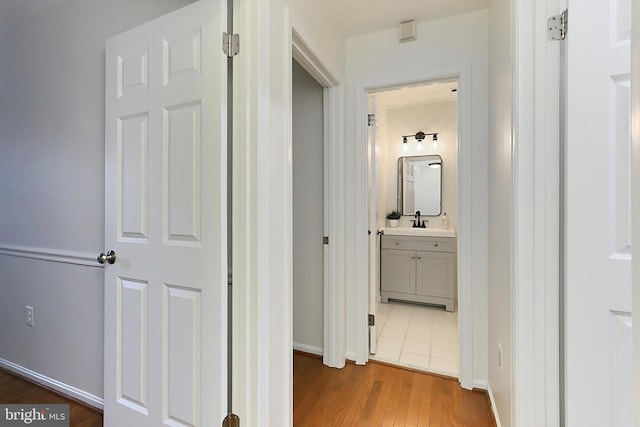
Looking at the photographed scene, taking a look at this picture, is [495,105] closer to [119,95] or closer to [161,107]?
[161,107]

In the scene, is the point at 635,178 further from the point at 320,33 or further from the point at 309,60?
the point at 320,33

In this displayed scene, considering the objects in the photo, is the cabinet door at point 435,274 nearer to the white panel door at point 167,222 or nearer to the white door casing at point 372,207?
the white door casing at point 372,207

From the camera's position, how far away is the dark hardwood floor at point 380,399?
1597 mm

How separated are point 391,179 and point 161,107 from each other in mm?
3177

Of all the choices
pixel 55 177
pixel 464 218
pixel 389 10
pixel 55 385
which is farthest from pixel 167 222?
pixel 389 10

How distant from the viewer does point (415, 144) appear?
3.85 metres

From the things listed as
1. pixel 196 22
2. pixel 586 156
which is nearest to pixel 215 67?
pixel 196 22

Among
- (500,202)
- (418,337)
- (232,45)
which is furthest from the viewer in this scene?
(418,337)

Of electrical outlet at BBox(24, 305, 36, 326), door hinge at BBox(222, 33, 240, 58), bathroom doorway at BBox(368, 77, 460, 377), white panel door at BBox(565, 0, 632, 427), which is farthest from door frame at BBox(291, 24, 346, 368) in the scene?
electrical outlet at BBox(24, 305, 36, 326)

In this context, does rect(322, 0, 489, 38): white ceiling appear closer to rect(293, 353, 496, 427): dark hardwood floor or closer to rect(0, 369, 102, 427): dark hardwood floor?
rect(293, 353, 496, 427): dark hardwood floor

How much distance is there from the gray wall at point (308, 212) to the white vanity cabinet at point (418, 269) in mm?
1482

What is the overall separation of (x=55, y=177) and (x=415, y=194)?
3573 millimetres

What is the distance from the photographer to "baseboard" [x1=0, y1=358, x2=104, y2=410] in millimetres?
1665

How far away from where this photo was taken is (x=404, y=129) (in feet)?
12.8
